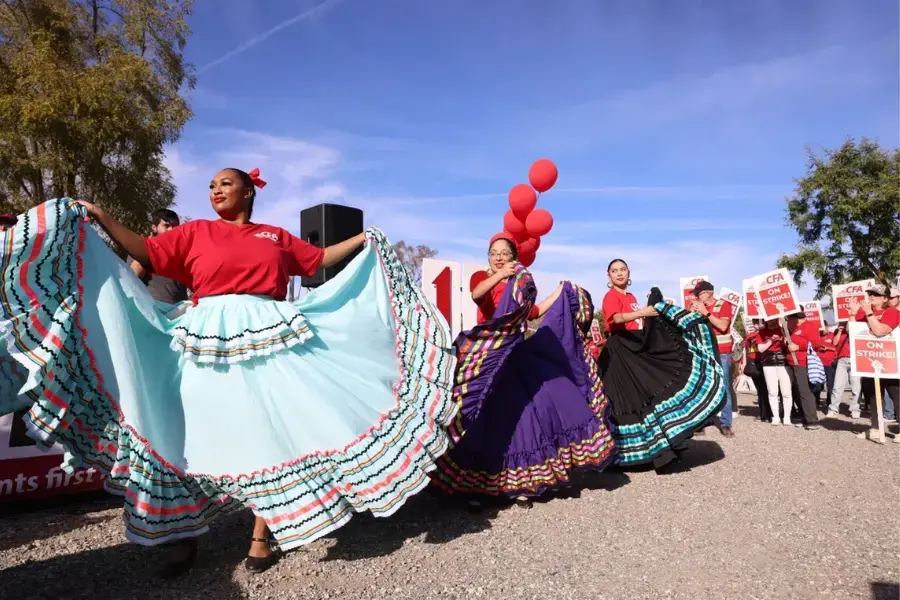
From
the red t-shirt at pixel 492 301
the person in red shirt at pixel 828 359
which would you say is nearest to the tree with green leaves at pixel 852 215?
the person in red shirt at pixel 828 359

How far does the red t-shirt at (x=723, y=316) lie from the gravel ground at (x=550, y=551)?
2971 millimetres

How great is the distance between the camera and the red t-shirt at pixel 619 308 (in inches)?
207

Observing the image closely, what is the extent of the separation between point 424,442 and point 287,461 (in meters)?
0.62

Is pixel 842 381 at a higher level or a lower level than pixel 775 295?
lower

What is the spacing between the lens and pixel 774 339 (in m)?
7.91

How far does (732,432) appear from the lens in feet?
23.3

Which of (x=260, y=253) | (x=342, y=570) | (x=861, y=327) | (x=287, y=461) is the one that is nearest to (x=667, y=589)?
(x=342, y=570)

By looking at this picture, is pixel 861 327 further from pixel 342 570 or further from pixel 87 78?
pixel 87 78

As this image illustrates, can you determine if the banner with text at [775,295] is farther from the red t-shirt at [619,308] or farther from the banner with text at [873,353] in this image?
the red t-shirt at [619,308]

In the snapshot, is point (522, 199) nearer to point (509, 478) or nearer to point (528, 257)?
point (528, 257)

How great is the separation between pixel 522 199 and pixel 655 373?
196 inches

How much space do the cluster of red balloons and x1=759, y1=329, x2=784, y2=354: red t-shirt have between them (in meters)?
3.41

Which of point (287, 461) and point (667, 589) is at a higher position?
point (287, 461)

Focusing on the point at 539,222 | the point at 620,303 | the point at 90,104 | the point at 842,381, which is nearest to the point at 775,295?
the point at 842,381
